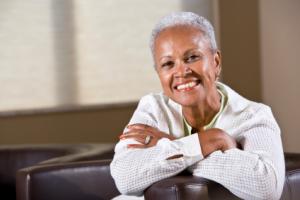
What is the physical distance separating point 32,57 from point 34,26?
21 centimetres

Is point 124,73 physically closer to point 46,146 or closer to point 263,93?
point 263,93

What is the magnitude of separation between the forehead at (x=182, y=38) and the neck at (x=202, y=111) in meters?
0.17

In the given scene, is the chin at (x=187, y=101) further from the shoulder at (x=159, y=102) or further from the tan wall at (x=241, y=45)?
the tan wall at (x=241, y=45)

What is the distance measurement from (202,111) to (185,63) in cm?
17

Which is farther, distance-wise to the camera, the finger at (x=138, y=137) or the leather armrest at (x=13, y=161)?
the leather armrest at (x=13, y=161)

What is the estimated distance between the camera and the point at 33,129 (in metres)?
4.43

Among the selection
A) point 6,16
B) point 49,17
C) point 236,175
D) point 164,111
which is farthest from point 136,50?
point 236,175

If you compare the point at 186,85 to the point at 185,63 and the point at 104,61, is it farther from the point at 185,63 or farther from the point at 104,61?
the point at 104,61

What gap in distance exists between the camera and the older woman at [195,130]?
1690 mm

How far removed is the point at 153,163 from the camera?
1.73m

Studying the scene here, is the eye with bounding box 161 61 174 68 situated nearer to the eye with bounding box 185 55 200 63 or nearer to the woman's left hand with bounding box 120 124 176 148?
the eye with bounding box 185 55 200 63

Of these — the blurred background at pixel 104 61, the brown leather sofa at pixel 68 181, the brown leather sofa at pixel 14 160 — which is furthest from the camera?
the blurred background at pixel 104 61

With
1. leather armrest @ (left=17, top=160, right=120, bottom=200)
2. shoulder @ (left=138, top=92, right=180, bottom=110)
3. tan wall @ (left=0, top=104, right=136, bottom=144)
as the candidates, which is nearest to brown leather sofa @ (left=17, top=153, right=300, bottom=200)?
leather armrest @ (left=17, top=160, right=120, bottom=200)

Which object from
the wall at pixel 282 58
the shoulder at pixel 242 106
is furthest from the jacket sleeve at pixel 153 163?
the wall at pixel 282 58
